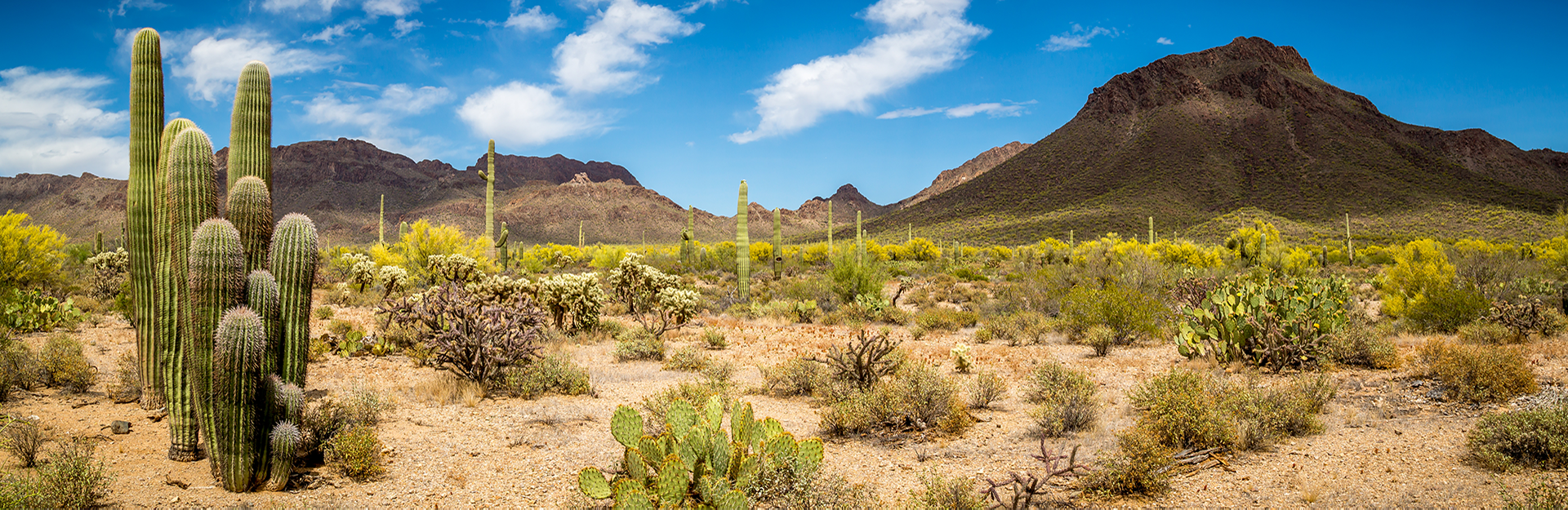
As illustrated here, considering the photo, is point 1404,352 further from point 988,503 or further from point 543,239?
point 543,239

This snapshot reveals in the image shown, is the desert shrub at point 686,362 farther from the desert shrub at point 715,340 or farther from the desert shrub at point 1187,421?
the desert shrub at point 1187,421

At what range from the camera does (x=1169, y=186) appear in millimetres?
53656

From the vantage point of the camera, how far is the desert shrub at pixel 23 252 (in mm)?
11883

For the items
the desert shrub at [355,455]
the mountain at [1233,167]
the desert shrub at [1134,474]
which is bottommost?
the desert shrub at [1134,474]

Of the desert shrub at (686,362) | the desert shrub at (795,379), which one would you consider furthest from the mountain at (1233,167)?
the desert shrub at (795,379)

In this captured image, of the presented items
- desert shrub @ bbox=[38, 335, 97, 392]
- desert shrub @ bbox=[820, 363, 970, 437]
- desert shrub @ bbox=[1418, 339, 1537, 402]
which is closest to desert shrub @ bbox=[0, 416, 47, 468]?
desert shrub @ bbox=[38, 335, 97, 392]

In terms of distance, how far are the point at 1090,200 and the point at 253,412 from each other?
2187 inches

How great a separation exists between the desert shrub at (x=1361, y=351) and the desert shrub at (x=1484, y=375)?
1.26 m

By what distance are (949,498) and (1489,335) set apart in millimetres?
9886

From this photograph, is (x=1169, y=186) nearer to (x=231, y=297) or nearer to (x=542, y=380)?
(x=542, y=380)

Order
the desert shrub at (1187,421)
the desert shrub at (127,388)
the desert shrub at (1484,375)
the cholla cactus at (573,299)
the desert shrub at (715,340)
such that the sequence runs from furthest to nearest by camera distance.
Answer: the cholla cactus at (573,299) < the desert shrub at (715,340) < the desert shrub at (127,388) < the desert shrub at (1484,375) < the desert shrub at (1187,421)

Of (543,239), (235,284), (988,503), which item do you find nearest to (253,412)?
(235,284)

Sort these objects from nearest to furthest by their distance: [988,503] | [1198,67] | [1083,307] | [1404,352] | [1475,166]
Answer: [988,503]
[1404,352]
[1083,307]
[1475,166]
[1198,67]

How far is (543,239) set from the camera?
7906cm
